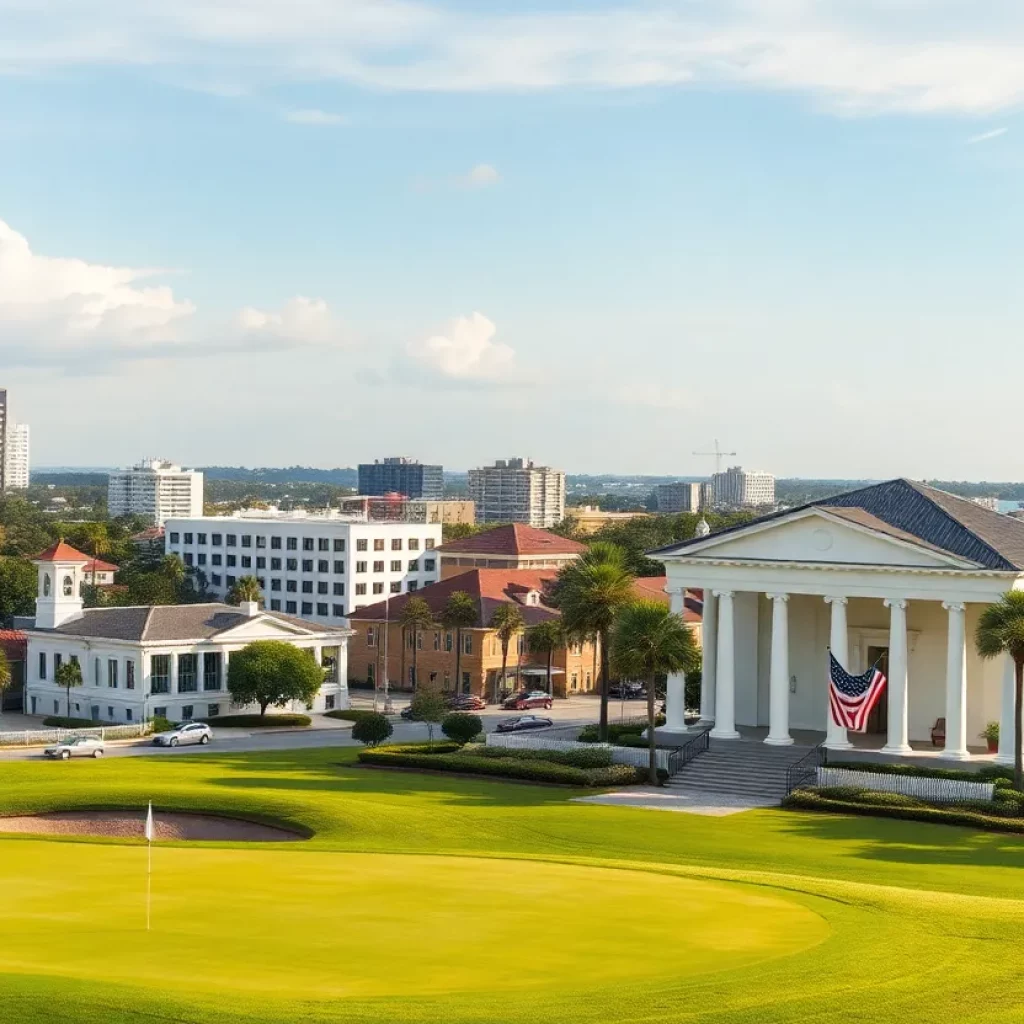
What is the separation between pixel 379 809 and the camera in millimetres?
50562

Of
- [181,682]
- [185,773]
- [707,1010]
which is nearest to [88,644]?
[181,682]

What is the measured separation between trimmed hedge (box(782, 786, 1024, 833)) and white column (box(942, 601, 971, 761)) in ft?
19.4

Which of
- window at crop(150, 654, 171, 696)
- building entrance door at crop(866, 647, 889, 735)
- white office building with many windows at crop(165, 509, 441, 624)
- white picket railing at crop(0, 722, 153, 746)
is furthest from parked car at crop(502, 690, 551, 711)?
white office building with many windows at crop(165, 509, 441, 624)

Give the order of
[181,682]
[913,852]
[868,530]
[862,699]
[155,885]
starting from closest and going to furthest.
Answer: [155,885], [913,852], [862,699], [868,530], [181,682]

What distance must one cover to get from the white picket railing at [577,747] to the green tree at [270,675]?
2581 centimetres

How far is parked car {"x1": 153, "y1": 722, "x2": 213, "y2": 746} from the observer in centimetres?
7950

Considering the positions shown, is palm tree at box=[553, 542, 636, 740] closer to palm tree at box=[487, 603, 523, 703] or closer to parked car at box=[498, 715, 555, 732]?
parked car at box=[498, 715, 555, 732]

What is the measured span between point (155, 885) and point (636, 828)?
19700mm

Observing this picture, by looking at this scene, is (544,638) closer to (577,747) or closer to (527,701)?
(527,701)

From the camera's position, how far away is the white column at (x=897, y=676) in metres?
61.6

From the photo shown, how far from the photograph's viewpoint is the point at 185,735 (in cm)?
8056

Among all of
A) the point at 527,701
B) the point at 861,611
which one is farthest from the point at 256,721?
the point at 861,611

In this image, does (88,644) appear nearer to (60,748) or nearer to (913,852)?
(60,748)

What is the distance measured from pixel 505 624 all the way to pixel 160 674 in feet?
80.7
